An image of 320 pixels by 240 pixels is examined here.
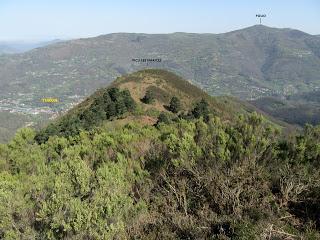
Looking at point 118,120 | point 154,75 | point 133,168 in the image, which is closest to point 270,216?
point 133,168

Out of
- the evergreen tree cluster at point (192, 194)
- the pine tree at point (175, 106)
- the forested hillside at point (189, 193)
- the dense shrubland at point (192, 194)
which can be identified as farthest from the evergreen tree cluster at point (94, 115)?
the evergreen tree cluster at point (192, 194)

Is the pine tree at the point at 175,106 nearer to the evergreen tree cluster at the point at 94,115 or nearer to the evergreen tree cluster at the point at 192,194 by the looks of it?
the evergreen tree cluster at the point at 94,115

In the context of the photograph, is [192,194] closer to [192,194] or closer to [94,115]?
[192,194]

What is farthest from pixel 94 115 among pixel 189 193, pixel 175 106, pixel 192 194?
pixel 192 194

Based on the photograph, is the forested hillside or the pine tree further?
the pine tree

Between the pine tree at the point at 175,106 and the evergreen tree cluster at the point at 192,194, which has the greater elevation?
the evergreen tree cluster at the point at 192,194

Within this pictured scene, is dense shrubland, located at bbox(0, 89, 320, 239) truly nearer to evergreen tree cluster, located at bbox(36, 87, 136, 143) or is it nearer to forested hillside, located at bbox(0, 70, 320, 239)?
forested hillside, located at bbox(0, 70, 320, 239)

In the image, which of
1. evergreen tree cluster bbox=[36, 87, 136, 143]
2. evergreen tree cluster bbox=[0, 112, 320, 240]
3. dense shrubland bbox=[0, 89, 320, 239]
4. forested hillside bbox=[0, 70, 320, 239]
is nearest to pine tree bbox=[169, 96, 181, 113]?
evergreen tree cluster bbox=[36, 87, 136, 143]

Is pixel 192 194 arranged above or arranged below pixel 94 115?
above

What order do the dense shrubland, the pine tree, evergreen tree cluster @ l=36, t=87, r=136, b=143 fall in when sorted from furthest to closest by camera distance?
the pine tree < evergreen tree cluster @ l=36, t=87, r=136, b=143 < the dense shrubland
